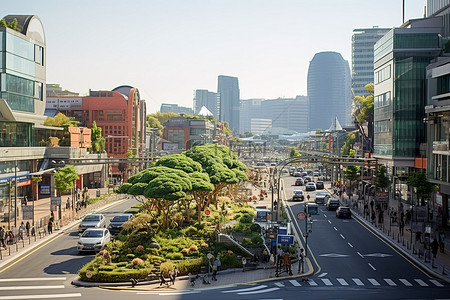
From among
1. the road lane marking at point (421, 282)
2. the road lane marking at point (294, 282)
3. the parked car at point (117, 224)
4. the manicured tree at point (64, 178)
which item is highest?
the manicured tree at point (64, 178)

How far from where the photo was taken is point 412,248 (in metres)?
43.0

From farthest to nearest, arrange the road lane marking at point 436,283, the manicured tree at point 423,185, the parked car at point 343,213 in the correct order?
the parked car at point 343,213, the manicured tree at point 423,185, the road lane marking at point 436,283

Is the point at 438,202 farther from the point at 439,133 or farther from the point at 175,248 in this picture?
the point at 175,248

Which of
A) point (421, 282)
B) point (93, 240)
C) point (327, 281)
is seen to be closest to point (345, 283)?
point (327, 281)

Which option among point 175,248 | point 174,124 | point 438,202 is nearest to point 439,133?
point 438,202

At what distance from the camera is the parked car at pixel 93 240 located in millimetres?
39250

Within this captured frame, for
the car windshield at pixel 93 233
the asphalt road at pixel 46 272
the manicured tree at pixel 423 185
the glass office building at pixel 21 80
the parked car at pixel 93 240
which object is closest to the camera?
the asphalt road at pixel 46 272

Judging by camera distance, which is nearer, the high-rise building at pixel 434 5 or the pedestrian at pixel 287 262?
the pedestrian at pixel 287 262

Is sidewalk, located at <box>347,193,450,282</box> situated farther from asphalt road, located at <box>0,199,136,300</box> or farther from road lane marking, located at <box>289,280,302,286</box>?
asphalt road, located at <box>0,199,136,300</box>

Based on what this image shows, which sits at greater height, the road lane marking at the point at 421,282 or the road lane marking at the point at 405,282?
the road lane marking at the point at 405,282

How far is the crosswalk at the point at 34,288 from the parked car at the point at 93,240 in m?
7.22

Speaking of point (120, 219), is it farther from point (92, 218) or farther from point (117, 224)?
point (92, 218)

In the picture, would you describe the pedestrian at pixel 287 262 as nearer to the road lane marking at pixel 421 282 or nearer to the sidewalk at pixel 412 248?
the road lane marking at pixel 421 282

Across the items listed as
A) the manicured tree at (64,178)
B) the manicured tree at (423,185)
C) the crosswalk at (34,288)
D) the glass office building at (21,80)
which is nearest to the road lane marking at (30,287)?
the crosswalk at (34,288)
